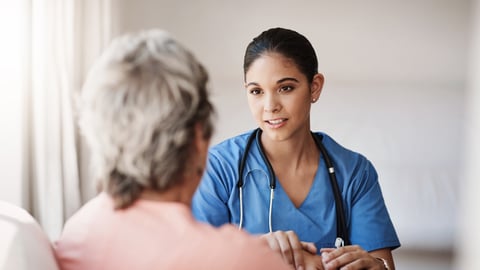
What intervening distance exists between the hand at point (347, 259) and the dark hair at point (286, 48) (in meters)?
0.51

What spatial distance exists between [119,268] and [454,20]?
6.98ft

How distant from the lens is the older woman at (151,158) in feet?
2.72

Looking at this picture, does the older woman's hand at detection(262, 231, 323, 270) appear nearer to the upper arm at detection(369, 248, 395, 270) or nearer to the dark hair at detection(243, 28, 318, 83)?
the upper arm at detection(369, 248, 395, 270)

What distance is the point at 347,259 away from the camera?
1291mm

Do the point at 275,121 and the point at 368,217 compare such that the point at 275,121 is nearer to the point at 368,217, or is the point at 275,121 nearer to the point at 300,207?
the point at 300,207

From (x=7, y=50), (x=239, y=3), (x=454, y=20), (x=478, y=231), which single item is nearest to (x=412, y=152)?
→ (x=454, y=20)

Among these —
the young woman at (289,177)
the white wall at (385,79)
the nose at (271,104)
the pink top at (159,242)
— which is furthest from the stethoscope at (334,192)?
the white wall at (385,79)

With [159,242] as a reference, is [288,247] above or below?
below

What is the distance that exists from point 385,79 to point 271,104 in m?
1.15

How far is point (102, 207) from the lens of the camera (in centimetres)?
90

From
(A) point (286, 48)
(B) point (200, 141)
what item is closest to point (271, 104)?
(A) point (286, 48)

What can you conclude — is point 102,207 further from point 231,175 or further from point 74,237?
point 231,175

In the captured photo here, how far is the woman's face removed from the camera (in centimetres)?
157

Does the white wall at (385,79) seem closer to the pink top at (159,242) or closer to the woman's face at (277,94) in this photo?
the woman's face at (277,94)
